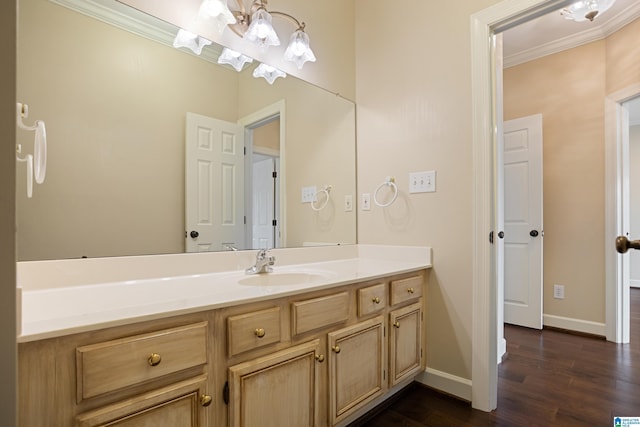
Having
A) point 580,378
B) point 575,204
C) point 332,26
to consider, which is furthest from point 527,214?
point 332,26

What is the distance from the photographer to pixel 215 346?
3.09 feet

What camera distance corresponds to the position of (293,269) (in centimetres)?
172

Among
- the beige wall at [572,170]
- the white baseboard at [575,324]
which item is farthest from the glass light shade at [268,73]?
the white baseboard at [575,324]

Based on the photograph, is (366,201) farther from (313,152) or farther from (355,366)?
(355,366)

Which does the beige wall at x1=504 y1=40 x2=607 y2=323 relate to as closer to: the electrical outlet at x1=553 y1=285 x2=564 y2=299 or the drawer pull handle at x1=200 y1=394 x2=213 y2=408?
the electrical outlet at x1=553 y1=285 x2=564 y2=299

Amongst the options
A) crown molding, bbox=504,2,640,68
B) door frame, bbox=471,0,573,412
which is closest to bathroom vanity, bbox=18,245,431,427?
door frame, bbox=471,0,573,412

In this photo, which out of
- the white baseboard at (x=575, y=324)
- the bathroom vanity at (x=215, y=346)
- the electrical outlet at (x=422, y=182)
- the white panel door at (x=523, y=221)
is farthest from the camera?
the white panel door at (x=523, y=221)

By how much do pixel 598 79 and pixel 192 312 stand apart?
3.71 m

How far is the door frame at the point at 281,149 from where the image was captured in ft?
5.56

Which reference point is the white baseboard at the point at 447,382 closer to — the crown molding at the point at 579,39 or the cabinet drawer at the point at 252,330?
the cabinet drawer at the point at 252,330

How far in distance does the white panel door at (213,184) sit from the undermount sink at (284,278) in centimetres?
24

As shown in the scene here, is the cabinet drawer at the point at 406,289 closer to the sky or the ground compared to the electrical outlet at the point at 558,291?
closer to the sky

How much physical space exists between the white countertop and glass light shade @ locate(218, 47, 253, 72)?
963 millimetres

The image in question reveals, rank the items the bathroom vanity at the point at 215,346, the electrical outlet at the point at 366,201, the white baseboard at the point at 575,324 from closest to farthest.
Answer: the bathroom vanity at the point at 215,346 < the electrical outlet at the point at 366,201 < the white baseboard at the point at 575,324
